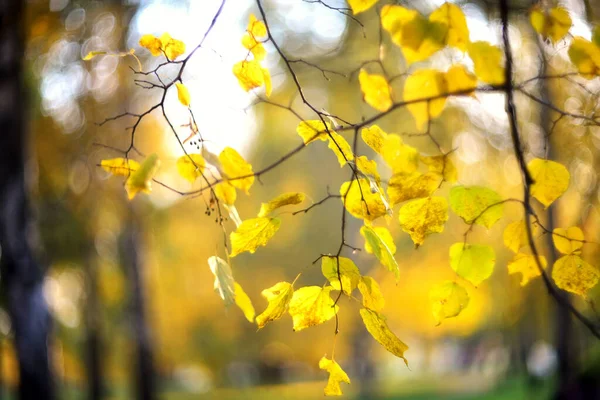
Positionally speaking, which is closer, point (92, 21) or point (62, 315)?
point (92, 21)

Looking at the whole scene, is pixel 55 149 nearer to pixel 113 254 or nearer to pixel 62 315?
pixel 113 254

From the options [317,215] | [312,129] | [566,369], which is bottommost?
[566,369]

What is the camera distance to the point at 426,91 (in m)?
0.81

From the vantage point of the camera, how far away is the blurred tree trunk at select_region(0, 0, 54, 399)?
12.6 feet

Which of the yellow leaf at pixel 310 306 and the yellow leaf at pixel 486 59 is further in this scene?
the yellow leaf at pixel 310 306

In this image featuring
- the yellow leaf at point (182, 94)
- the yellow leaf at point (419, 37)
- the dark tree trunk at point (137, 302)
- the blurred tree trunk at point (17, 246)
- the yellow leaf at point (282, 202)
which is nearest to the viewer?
the yellow leaf at point (419, 37)

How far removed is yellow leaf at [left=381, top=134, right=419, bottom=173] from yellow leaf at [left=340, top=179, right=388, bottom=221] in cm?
5

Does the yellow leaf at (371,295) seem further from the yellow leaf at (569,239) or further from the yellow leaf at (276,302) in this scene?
the yellow leaf at (569,239)

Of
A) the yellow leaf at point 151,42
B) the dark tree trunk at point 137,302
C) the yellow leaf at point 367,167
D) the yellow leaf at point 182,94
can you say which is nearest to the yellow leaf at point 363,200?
the yellow leaf at point 367,167

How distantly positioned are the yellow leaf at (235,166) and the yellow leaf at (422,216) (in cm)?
29

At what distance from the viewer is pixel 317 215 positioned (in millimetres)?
15188

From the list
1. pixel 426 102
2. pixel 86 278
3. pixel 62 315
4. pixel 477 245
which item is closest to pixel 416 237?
pixel 477 245

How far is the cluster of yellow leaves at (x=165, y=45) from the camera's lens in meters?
1.01

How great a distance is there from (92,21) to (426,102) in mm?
5867
